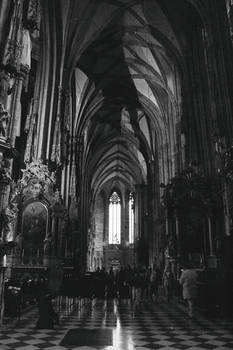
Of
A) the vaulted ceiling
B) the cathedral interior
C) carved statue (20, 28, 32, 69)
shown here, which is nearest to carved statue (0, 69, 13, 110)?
the cathedral interior

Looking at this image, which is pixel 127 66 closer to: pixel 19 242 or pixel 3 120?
pixel 19 242

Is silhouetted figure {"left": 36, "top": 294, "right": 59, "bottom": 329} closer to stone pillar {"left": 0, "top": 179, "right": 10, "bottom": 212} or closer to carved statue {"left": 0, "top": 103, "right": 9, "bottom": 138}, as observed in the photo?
stone pillar {"left": 0, "top": 179, "right": 10, "bottom": 212}

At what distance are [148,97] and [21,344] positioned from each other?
80.6 feet

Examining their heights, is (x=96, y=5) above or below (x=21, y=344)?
above

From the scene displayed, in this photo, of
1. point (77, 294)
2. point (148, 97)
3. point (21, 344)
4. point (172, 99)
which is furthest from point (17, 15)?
point (148, 97)

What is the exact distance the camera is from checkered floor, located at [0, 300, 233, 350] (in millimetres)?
5477

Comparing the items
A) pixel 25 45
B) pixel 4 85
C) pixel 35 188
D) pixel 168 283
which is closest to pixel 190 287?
pixel 168 283

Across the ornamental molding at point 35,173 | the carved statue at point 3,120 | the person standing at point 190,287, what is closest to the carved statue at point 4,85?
the carved statue at point 3,120

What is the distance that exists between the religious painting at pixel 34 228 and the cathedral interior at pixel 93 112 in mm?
48

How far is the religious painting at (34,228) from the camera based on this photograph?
15656 mm

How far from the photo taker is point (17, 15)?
925cm

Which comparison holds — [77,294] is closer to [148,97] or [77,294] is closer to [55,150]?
[55,150]

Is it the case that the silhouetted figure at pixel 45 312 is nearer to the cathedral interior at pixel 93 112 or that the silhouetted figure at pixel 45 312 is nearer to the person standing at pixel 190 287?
the cathedral interior at pixel 93 112

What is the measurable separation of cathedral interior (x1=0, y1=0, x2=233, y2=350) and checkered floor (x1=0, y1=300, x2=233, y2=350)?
81 mm
